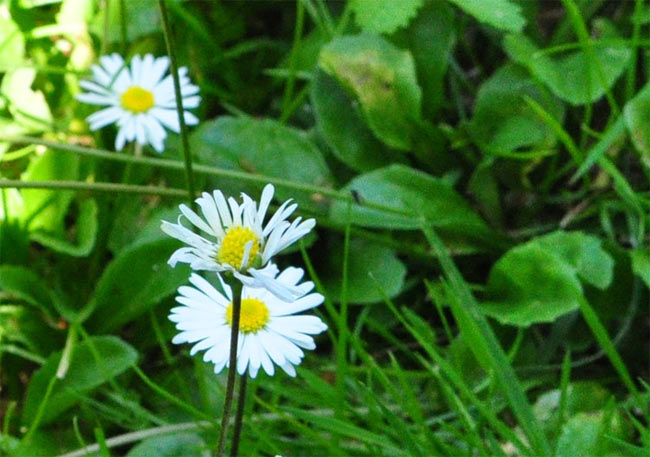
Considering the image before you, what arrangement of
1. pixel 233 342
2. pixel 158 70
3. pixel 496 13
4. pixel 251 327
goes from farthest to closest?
pixel 158 70 < pixel 496 13 < pixel 251 327 < pixel 233 342

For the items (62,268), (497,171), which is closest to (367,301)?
(497,171)

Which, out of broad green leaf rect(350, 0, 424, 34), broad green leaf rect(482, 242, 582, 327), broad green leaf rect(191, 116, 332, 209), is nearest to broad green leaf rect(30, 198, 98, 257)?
broad green leaf rect(191, 116, 332, 209)

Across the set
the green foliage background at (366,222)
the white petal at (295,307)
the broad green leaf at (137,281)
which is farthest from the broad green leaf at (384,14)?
the white petal at (295,307)

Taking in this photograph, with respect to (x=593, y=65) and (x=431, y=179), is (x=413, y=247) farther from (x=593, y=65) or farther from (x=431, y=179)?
(x=593, y=65)

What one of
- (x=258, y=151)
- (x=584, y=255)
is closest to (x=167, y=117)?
(x=258, y=151)

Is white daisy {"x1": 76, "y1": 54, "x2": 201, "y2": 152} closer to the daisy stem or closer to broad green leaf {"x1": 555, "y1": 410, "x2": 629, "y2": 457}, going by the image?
Answer: the daisy stem

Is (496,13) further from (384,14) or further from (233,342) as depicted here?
(233,342)

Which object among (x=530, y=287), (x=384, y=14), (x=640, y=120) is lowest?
(x=530, y=287)

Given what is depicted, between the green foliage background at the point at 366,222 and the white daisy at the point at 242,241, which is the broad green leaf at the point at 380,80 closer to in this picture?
the green foliage background at the point at 366,222
